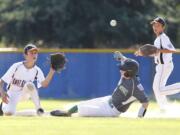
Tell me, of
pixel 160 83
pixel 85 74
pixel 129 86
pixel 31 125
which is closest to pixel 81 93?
pixel 85 74

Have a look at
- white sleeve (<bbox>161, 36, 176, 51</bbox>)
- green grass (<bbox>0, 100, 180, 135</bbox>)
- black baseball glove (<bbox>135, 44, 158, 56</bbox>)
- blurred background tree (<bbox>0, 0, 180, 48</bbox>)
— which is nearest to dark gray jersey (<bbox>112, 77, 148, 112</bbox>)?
green grass (<bbox>0, 100, 180, 135</bbox>)

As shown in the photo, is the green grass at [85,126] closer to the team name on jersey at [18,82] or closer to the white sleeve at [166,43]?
the team name on jersey at [18,82]

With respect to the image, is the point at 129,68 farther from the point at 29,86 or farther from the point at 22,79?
the point at 22,79

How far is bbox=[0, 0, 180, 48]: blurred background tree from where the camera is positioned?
93.7 ft

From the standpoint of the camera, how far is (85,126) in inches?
352

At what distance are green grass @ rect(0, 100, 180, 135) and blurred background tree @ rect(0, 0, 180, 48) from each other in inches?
732

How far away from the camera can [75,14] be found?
2892 cm

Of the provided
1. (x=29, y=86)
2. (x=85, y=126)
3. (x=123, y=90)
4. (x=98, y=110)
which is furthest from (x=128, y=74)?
(x=85, y=126)

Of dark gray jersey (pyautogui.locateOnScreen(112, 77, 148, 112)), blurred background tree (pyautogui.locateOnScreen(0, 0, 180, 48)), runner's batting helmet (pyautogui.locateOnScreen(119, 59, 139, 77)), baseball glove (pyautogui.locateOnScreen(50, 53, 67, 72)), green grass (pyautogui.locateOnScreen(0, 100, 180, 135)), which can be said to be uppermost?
blurred background tree (pyautogui.locateOnScreen(0, 0, 180, 48))

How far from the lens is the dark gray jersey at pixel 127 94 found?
1101 cm

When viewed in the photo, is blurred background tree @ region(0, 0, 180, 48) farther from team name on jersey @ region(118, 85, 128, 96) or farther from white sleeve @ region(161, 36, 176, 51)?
team name on jersey @ region(118, 85, 128, 96)

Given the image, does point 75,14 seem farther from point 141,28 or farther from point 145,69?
point 145,69

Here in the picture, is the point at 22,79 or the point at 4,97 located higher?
the point at 22,79

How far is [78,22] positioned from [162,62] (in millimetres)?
16302
